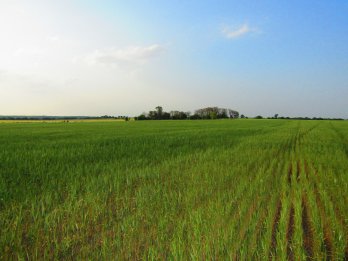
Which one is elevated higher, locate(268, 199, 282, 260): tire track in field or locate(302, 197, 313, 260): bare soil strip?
locate(268, 199, 282, 260): tire track in field

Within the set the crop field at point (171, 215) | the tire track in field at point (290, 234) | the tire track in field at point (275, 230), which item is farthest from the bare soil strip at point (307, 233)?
the tire track in field at point (275, 230)

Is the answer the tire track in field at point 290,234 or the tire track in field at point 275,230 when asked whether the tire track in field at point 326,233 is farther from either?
the tire track in field at point 275,230

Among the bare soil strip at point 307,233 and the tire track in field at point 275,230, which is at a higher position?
the tire track in field at point 275,230

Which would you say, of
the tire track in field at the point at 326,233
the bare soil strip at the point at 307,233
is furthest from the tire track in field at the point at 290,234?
the tire track in field at the point at 326,233

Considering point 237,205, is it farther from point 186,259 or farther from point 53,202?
point 53,202

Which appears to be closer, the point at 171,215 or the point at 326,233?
the point at 326,233

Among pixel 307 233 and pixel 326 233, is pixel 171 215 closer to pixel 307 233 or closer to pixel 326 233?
pixel 307 233

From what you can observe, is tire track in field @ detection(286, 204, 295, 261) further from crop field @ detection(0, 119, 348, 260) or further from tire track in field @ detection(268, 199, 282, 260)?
tire track in field @ detection(268, 199, 282, 260)

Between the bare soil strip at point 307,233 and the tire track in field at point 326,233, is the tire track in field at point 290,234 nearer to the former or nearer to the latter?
the bare soil strip at point 307,233

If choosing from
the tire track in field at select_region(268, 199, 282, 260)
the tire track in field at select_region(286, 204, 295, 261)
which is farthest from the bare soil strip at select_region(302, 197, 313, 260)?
the tire track in field at select_region(268, 199, 282, 260)

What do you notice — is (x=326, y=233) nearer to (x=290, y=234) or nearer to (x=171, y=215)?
(x=290, y=234)

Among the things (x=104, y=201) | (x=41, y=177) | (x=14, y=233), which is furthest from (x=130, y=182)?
(x=14, y=233)

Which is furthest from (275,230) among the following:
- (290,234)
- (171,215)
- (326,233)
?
(171,215)

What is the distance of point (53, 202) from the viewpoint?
449cm
